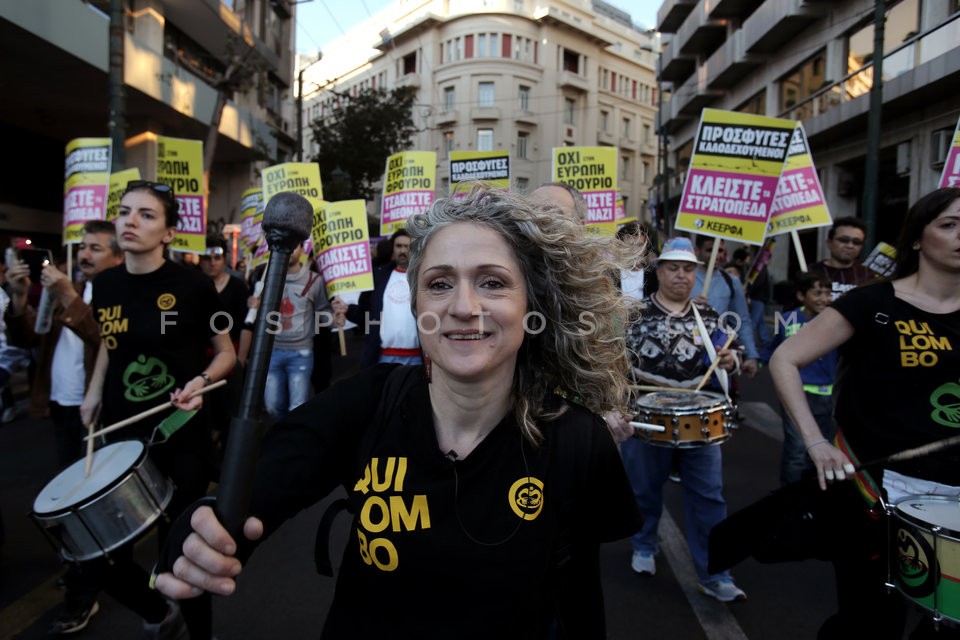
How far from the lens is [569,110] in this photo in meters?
52.5

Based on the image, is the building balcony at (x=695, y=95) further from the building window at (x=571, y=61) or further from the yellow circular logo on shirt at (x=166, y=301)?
the yellow circular logo on shirt at (x=166, y=301)

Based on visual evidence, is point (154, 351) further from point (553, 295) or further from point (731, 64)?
point (731, 64)

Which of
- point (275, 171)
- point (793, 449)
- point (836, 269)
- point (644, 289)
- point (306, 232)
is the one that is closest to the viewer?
point (306, 232)

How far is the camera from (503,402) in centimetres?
181

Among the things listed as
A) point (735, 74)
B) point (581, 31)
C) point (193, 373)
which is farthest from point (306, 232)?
point (581, 31)

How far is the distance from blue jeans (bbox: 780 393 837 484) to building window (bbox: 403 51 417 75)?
52148mm

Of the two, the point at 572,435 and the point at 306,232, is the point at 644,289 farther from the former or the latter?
the point at 306,232

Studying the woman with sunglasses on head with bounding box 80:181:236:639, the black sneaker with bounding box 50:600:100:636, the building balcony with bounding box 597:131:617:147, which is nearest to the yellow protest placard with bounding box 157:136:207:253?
the woman with sunglasses on head with bounding box 80:181:236:639

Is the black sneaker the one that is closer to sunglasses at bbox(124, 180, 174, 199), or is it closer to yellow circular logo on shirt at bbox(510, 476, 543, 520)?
sunglasses at bbox(124, 180, 174, 199)

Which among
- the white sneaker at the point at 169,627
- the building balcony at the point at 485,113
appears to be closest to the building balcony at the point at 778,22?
the white sneaker at the point at 169,627

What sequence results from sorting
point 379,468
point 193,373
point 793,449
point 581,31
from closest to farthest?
point 379,468 < point 193,373 < point 793,449 < point 581,31

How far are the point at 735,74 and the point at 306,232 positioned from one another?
1187 inches

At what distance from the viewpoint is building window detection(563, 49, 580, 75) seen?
175ft

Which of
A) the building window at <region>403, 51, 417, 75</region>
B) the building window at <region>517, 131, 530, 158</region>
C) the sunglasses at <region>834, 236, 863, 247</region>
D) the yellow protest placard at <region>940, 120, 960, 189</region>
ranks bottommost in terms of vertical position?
the sunglasses at <region>834, 236, 863, 247</region>
